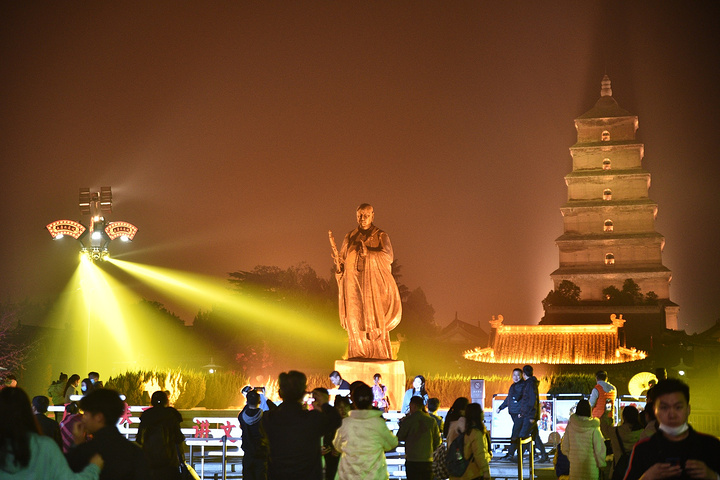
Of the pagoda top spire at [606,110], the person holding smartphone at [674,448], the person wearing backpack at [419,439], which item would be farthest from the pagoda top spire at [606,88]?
the person holding smartphone at [674,448]

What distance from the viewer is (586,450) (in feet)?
33.9

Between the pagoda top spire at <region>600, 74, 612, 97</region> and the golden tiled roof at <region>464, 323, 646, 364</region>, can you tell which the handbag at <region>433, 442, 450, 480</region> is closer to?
the golden tiled roof at <region>464, 323, 646, 364</region>

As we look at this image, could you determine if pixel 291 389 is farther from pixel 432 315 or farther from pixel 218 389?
pixel 432 315

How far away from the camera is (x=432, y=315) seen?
243 ft

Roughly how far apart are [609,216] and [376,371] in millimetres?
47557

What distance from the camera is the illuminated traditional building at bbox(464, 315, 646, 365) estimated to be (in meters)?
38.7

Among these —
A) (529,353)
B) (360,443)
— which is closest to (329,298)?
(529,353)

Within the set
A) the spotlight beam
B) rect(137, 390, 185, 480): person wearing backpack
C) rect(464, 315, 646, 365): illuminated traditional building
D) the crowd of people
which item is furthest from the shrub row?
the spotlight beam

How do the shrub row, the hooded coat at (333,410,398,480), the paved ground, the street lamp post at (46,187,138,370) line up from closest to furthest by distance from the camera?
the hooded coat at (333,410,398,480) < the paved ground < the shrub row < the street lamp post at (46,187,138,370)

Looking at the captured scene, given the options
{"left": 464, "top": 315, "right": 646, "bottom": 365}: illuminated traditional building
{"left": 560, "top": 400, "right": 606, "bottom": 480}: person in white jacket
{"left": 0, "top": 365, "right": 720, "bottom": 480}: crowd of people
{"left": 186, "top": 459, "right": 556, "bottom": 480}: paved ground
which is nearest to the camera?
{"left": 0, "top": 365, "right": 720, "bottom": 480}: crowd of people

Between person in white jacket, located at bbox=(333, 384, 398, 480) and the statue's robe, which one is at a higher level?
the statue's robe

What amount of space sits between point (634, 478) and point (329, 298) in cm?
5213

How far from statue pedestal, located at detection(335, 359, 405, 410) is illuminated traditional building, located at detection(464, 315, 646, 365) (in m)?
21.8

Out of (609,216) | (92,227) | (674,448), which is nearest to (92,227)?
(92,227)
